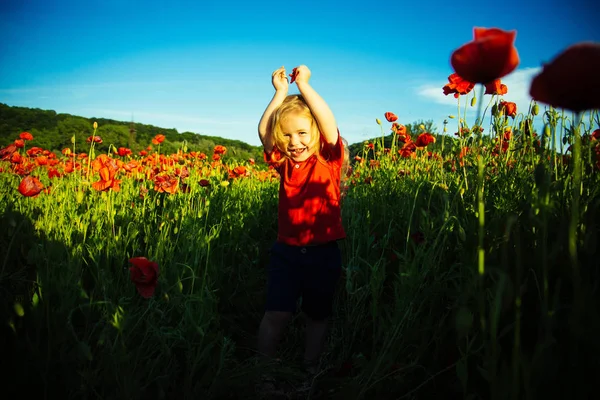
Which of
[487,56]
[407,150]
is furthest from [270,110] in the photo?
[407,150]

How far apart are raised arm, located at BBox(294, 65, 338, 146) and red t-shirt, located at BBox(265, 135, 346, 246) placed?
9 centimetres

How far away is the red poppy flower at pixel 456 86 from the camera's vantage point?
81.2 inches

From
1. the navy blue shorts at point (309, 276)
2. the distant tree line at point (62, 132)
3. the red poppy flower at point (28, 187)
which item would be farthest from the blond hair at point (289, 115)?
the distant tree line at point (62, 132)

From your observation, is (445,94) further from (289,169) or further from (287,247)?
Result: (287,247)

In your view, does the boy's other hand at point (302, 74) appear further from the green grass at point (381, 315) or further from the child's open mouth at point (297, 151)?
the green grass at point (381, 315)

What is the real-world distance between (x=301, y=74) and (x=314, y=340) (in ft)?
4.12

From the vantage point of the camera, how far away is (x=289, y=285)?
1622 mm

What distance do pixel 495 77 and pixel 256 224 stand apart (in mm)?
2270

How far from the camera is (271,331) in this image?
155cm

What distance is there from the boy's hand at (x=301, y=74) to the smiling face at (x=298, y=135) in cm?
16

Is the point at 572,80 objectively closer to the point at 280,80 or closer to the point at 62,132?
the point at 280,80

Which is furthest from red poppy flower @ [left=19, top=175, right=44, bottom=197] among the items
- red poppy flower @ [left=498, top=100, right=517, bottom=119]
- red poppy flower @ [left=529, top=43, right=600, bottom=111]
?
red poppy flower @ [left=498, top=100, right=517, bottom=119]

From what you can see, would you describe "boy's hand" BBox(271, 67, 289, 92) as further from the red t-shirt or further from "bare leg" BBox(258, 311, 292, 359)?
"bare leg" BBox(258, 311, 292, 359)

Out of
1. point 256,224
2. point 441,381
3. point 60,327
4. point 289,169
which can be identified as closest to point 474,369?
point 441,381
